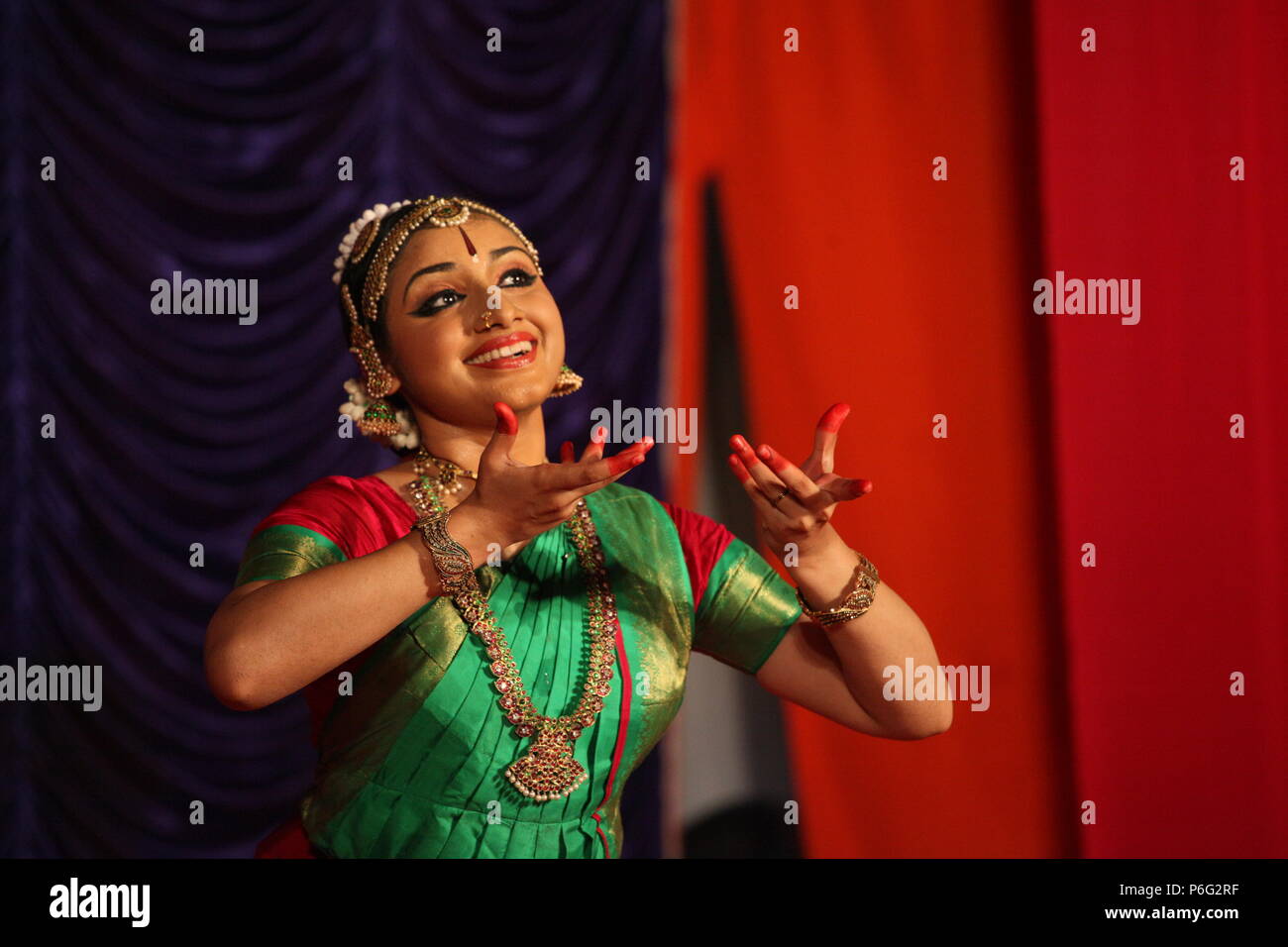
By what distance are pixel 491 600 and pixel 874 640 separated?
0.46 meters

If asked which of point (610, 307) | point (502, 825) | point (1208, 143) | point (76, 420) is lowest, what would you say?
point (502, 825)

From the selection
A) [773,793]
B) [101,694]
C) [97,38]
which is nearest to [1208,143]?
[773,793]

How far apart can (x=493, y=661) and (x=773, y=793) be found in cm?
150

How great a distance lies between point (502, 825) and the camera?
1.54 meters

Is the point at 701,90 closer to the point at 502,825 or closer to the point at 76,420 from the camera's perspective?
the point at 76,420

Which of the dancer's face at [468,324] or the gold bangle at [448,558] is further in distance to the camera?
the dancer's face at [468,324]

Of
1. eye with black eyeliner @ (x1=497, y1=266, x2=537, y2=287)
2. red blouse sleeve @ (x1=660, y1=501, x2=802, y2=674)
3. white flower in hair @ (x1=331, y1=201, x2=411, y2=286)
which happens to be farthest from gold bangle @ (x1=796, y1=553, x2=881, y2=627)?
white flower in hair @ (x1=331, y1=201, x2=411, y2=286)

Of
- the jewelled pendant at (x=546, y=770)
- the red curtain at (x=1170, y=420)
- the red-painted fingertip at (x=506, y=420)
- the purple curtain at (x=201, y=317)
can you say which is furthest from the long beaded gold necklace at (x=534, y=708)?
the red curtain at (x=1170, y=420)

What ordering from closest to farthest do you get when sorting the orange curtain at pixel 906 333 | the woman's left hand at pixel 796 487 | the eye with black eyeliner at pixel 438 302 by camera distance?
the woman's left hand at pixel 796 487
the eye with black eyeliner at pixel 438 302
the orange curtain at pixel 906 333

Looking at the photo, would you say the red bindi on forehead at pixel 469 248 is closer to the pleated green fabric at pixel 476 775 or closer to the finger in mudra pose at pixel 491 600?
the finger in mudra pose at pixel 491 600

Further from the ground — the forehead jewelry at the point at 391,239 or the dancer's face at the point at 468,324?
the forehead jewelry at the point at 391,239

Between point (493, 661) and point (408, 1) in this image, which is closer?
point (493, 661)

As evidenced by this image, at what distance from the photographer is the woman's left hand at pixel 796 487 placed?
1.46 meters

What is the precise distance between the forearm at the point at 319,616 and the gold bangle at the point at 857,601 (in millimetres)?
435
